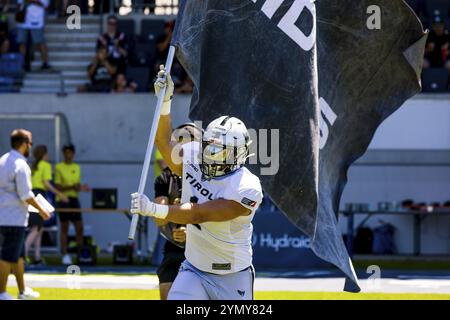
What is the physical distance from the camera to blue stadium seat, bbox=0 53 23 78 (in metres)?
23.4

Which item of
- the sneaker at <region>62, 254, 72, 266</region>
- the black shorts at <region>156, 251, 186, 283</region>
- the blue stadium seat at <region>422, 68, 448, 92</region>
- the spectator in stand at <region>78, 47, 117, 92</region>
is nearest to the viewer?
the black shorts at <region>156, 251, 186, 283</region>

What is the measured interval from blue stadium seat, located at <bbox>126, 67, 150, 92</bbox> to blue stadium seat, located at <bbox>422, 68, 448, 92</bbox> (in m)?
5.26

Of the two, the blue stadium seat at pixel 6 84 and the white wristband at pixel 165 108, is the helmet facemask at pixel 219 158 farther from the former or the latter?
the blue stadium seat at pixel 6 84

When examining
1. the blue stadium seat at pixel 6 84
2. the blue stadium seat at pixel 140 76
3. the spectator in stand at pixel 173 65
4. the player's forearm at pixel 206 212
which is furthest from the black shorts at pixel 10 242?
the blue stadium seat at pixel 6 84

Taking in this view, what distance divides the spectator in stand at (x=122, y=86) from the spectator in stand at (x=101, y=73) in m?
0.14

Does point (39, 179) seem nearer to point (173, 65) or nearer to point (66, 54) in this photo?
point (173, 65)

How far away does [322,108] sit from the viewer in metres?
9.84

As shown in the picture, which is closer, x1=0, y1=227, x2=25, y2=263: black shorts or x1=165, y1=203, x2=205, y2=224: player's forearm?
x1=165, y1=203, x2=205, y2=224: player's forearm

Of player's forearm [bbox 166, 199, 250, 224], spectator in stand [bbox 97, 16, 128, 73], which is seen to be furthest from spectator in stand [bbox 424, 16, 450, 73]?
player's forearm [bbox 166, 199, 250, 224]

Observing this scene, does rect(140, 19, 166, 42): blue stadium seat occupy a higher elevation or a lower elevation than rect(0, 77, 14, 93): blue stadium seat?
higher

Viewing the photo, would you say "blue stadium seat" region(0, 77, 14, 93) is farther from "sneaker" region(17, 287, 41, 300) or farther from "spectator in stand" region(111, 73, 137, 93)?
"sneaker" region(17, 287, 41, 300)

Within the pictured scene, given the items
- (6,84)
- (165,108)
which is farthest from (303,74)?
(6,84)

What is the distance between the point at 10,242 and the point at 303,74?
211 inches
